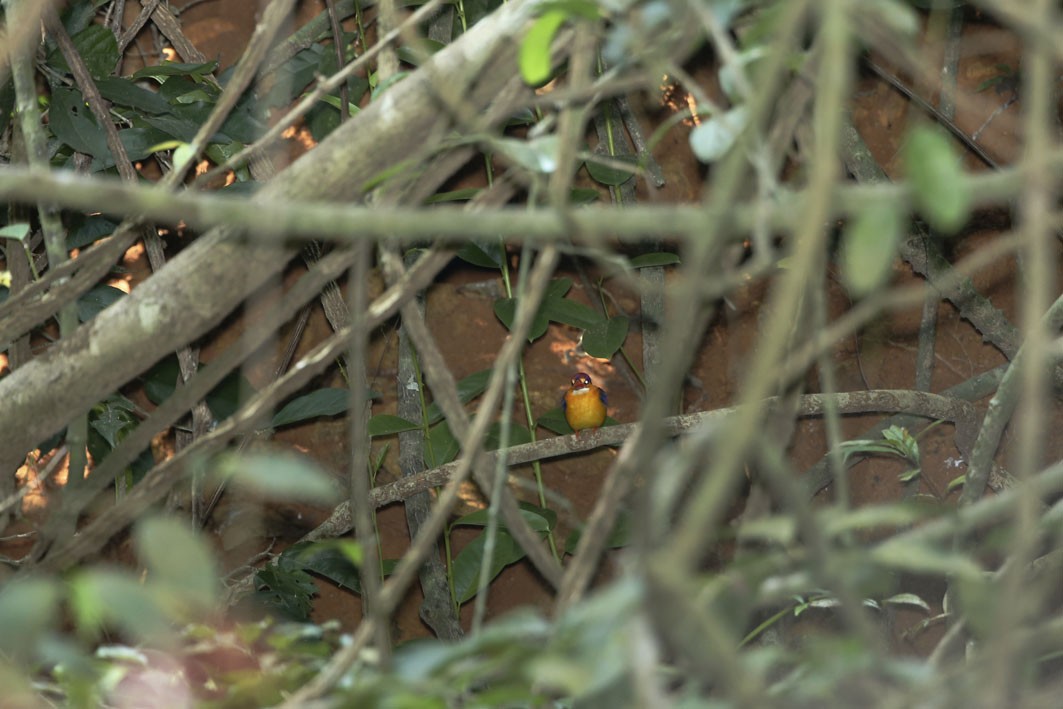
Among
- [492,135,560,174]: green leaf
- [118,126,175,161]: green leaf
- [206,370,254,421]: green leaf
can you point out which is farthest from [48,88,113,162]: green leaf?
[492,135,560,174]: green leaf

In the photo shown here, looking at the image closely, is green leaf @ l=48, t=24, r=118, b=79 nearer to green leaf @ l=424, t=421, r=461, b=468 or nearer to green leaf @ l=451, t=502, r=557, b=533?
green leaf @ l=424, t=421, r=461, b=468

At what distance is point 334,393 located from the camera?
6.51 feet

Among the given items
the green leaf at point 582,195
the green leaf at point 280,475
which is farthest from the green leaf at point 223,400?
the green leaf at point 280,475

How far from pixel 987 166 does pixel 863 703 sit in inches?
83.9

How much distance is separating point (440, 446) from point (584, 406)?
0.95ft

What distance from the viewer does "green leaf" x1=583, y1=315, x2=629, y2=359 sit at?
212 centimetres

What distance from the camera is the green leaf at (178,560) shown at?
19.9 inches

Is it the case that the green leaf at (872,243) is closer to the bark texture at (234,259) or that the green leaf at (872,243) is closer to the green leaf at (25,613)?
the green leaf at (25,613)

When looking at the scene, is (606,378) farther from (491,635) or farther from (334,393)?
(491,635)

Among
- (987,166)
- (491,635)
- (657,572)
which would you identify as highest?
(657,572)

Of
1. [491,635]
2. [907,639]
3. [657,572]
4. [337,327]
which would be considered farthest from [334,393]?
[657,572]

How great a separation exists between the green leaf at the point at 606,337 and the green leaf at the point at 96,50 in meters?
0.99

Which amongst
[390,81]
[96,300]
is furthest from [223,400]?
[390,81]

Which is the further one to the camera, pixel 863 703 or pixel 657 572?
pixel 863 703
